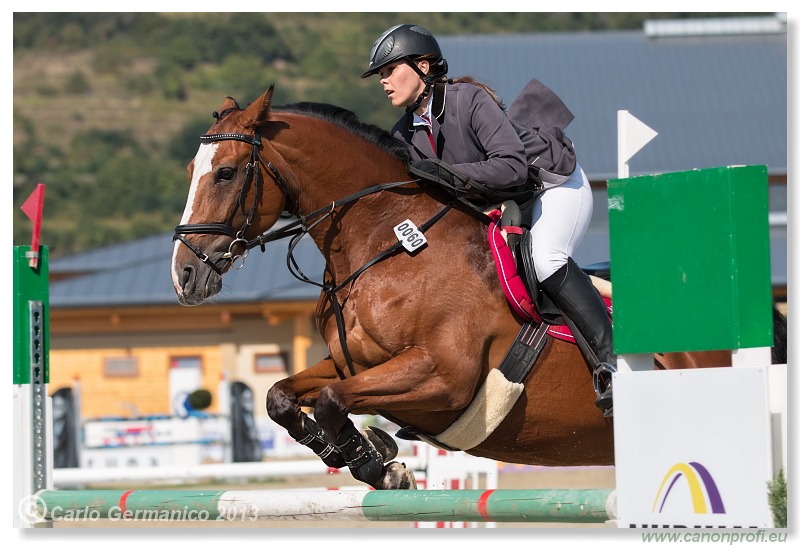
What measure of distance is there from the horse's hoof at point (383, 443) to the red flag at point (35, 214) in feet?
4.94

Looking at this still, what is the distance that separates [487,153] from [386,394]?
3.19 feet

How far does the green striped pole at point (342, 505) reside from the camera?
341 centimetres

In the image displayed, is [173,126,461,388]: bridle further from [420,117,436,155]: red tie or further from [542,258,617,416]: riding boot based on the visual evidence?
[542,258,617,416]: riding boot

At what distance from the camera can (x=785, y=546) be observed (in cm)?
303

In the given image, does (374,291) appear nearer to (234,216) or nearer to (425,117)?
(234,216)

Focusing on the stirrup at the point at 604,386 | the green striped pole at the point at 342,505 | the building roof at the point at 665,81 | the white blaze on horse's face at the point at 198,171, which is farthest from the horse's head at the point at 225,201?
the building roof at the point at 665,81

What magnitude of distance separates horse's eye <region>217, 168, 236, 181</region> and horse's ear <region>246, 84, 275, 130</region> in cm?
20

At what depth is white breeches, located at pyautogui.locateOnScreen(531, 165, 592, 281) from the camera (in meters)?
4.45

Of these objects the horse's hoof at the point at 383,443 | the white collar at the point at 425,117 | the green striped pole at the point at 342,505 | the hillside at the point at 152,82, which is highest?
the hillside at the point at 152,82

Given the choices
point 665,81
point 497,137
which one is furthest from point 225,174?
point 665,81

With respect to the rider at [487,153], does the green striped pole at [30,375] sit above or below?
below

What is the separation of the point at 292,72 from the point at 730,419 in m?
80.7

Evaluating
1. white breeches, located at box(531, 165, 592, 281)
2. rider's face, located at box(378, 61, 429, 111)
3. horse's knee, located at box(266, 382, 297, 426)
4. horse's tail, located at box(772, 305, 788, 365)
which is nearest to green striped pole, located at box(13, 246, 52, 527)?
horse's knee, located at box(266, 382, 297, 426)

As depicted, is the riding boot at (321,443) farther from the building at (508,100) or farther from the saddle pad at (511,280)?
the building at (508,100)
